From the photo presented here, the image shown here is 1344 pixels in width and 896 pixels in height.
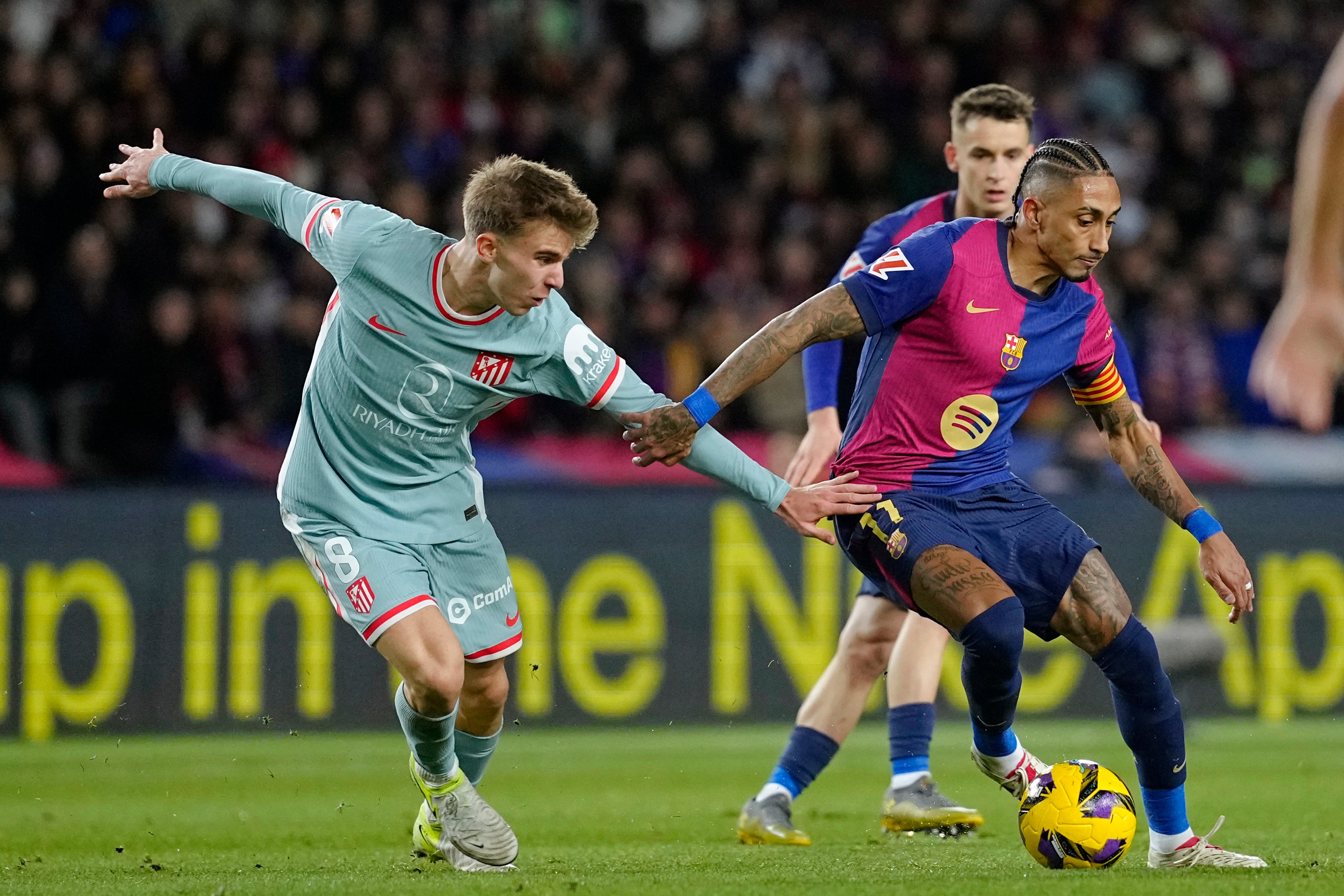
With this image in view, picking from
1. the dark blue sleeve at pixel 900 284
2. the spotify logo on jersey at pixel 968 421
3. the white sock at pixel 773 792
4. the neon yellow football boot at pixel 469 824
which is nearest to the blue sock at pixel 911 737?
the white sock at pixel 773 792

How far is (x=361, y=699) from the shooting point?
1020 centimetres

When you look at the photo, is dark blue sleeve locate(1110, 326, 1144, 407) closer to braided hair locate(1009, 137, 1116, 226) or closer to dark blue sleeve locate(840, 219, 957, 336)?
braided hair locate(1009, 137, 1116, 226)

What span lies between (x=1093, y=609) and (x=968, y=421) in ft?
2.32

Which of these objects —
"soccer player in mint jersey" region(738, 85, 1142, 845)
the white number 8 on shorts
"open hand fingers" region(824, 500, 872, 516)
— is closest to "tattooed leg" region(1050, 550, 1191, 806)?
"open hand fingers" region(824, 500, 872, 516)

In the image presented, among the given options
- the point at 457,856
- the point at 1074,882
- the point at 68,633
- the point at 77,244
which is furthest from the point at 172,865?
the point at 77,244

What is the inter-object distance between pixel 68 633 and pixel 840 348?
536cm

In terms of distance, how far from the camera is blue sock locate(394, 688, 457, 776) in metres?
5.44

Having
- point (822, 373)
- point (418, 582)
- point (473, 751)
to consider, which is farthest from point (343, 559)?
point (822, 373)

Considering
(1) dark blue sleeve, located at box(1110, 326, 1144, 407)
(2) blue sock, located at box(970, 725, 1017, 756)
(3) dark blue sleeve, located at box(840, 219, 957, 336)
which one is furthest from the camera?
(1) dark blue sleeve, located at box(1110, 326, 1144, 407)

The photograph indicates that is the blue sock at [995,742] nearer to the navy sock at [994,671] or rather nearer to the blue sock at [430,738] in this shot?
the navy sock at [994,671]

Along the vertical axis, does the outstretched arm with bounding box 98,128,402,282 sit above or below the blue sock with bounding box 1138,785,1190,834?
above

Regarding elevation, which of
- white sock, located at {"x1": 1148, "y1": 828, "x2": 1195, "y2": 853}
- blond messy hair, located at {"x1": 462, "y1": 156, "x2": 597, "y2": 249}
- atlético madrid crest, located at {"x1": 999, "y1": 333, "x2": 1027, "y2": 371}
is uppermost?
blond messy hair, located at {"x1": 462, "y1": 156, "x2": 597, "y2": 249}

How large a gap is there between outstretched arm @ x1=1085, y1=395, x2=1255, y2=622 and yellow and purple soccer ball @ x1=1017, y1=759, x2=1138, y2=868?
645 millimetres

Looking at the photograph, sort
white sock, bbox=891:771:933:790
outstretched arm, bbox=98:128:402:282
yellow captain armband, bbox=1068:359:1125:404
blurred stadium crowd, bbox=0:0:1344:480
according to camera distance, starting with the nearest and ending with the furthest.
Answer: outstretched arm, bbox=98:128:402:282 → yellow captain armband, bbox=1068:359:1125:404 → white sock, bbox=891:771:933:790 → blurred stadium crowd, bbox=0:0:1344:480
